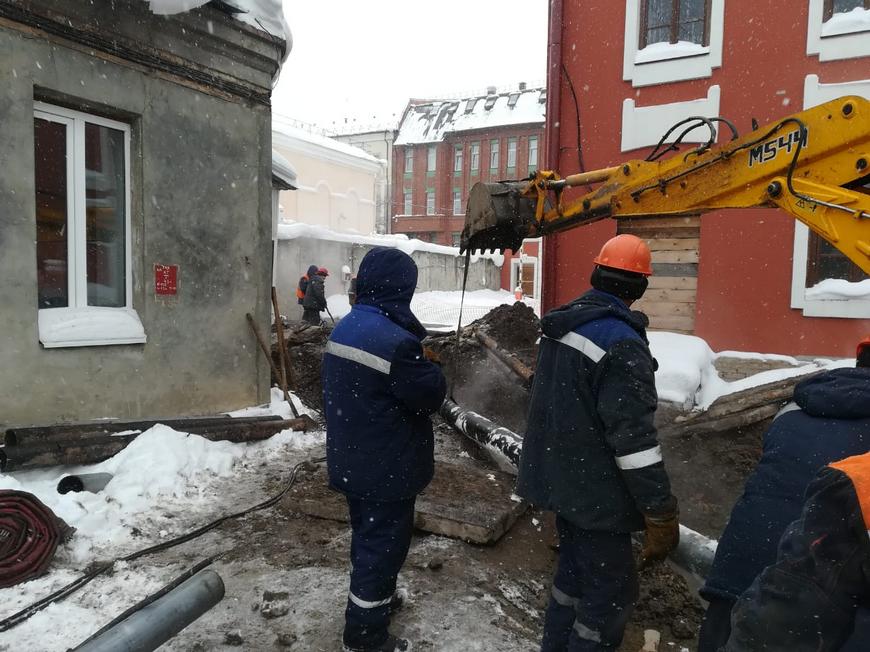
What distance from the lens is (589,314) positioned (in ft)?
8.32

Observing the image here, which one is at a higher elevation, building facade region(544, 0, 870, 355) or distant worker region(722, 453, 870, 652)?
building facade region(544, 0, 870, 355)

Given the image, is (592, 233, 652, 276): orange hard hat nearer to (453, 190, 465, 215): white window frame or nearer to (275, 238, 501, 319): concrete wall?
(275, 238, 501, 319): concrete wall

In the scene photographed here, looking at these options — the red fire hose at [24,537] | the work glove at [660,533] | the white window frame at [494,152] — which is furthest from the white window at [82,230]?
the white window frame at [494,152]

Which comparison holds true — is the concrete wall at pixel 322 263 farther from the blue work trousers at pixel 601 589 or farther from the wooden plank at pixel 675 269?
the blue work trousers at pixel 601 589

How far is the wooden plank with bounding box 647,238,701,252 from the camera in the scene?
813 cm

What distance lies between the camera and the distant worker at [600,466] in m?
2.37

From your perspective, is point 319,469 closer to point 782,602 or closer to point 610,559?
point 610,559

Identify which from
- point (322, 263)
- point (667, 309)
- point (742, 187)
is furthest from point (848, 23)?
point (322, 263)

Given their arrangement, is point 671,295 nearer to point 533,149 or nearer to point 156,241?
point 156,241

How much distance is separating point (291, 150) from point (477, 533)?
98.0 ft

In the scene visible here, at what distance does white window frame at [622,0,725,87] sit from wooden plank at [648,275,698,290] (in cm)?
282

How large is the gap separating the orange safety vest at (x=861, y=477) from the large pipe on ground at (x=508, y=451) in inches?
85.3

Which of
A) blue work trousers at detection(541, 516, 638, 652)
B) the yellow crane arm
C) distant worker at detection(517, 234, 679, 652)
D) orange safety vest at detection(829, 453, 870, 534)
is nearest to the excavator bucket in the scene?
the yellow crane arm

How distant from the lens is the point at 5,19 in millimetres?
4680
